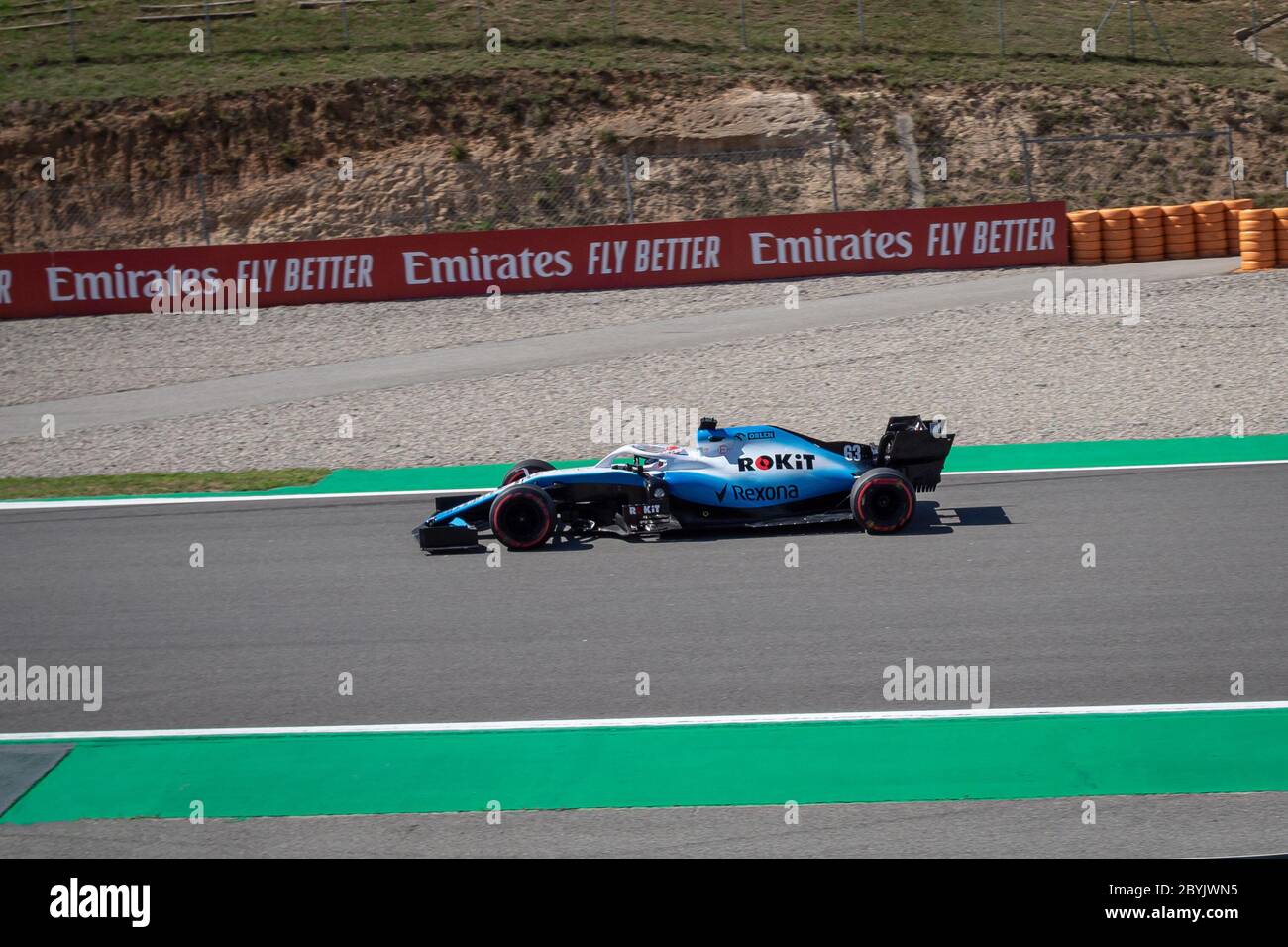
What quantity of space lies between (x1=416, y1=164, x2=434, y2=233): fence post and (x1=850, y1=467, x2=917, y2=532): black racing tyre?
21.5 meters

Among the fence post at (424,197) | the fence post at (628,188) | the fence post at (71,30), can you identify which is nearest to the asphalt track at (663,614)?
the fence post at (628,188)

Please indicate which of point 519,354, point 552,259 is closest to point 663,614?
point 519,354

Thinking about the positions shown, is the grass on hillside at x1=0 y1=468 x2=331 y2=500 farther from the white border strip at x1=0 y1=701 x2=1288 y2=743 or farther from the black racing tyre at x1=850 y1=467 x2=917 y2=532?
the white border strip at x1=0 y1=701 x2=1288 y2=743

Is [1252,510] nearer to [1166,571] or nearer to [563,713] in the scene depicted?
[1166,571]

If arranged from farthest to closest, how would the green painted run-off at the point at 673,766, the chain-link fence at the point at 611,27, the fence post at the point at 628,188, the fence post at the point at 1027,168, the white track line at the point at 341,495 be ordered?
the chain-link fence at the point at 611,27 → the fence post at the point at 1027,168 → the fence post at the point at 628,188 → the white track line at the point at 341,495 → the green painted run-off at the point at 673,766

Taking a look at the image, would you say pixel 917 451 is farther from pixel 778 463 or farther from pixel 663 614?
pixel 663 614

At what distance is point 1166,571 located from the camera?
9812mm

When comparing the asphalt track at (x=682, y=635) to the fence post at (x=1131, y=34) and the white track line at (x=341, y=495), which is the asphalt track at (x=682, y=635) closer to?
the white track line at (x=341, y=495)

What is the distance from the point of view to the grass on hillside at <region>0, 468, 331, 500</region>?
14.8m

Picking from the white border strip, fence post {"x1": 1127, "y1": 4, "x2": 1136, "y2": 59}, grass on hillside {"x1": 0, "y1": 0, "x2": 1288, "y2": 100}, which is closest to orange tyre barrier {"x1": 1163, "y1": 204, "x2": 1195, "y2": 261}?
grass on hillside {"x1": 0, "y1": 0, "x2": 1288, "y2": 100}

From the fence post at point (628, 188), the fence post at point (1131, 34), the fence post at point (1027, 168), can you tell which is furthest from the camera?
the fence post at point (1131, 34)

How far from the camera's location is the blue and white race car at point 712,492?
11.1 metres

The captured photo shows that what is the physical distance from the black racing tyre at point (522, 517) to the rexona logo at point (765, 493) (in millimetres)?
1600

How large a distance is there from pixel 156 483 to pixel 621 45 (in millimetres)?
24686
